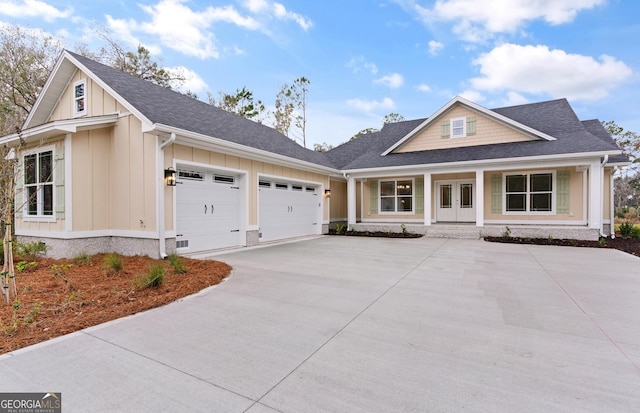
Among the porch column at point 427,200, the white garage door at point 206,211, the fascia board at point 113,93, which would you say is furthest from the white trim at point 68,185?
the porch column at point 427,200

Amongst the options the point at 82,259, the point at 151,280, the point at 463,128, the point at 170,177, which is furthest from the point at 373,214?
the point at 151,280

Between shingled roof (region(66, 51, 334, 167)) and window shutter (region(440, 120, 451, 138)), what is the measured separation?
736 cm

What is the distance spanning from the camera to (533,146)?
11820mm

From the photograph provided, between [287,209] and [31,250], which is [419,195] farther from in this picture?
[31,250]

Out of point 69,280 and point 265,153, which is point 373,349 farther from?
point 265,153

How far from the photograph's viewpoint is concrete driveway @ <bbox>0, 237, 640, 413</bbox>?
2.12 meters

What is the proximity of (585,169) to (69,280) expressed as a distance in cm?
1594

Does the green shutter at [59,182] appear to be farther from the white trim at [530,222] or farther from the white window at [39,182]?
the white trim at [530,222]

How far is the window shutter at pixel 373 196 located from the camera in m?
15.4

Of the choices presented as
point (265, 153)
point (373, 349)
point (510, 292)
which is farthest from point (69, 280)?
point (510, 292)

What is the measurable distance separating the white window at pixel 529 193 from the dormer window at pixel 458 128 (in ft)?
8.81

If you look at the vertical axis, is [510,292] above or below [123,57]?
below

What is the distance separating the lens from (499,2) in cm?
1071

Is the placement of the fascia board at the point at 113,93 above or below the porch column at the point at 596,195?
above
